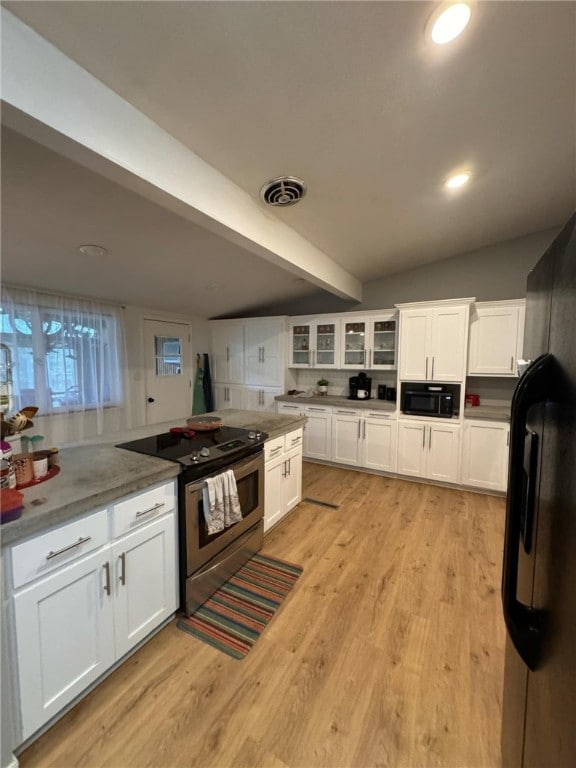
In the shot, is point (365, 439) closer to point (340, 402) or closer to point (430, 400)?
point (340, 402)

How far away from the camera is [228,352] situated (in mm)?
5109

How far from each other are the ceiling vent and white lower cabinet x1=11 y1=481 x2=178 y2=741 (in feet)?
6.16

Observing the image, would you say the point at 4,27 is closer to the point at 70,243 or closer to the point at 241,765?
the point at 70,243

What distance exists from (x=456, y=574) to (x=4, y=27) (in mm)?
3378

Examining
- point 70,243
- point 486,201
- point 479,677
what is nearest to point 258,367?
point 70,243

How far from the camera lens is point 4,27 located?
3.24 ft

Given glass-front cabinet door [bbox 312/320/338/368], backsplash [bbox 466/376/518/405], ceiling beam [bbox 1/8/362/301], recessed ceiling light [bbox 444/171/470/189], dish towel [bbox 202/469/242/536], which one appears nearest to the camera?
ceiling beam [bbox 1/8/362/301]

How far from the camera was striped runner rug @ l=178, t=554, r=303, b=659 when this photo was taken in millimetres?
1668

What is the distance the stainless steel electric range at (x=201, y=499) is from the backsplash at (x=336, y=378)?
99.8 inches

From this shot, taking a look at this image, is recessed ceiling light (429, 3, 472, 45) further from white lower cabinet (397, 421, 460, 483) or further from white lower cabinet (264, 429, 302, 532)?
white lower cabinet (397, 421, 460, 483)

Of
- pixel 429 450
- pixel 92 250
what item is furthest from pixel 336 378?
pixel 92 250

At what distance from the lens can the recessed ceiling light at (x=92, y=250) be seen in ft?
8.06

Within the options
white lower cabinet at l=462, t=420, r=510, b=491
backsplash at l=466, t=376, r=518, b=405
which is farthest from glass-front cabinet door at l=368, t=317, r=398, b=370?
white lower cabinet at l=462, t=420, r=510, b=491

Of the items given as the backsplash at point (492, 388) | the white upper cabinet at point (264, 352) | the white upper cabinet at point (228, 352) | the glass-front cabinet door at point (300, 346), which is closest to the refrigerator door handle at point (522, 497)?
the backsplash at point (492, 388)
